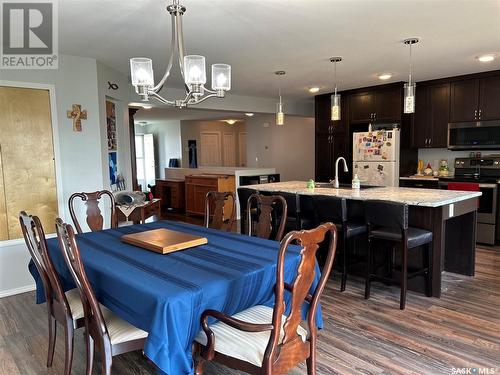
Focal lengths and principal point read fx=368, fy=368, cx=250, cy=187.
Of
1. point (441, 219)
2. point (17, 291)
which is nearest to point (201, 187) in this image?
point (17, 291)

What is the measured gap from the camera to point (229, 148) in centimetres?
1139

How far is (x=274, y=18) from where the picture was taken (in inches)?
111

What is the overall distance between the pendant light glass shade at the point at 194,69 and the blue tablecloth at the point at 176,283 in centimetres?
101

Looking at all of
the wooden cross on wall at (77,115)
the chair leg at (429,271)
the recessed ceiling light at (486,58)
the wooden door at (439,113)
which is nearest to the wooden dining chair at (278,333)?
the chair leg at (429,271)

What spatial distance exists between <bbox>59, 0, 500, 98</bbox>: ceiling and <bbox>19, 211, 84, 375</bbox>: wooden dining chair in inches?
60.1

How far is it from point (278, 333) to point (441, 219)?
7.40 feet

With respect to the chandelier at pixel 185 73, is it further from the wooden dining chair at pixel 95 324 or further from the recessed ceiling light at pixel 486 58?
the recessed ceiling light at pixel 486 58

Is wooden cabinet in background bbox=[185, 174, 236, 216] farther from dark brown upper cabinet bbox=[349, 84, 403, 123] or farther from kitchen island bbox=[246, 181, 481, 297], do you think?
kitchen island bbox=[246, 181, 481, 297]

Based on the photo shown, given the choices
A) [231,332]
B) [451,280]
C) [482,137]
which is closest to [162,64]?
[231,332]

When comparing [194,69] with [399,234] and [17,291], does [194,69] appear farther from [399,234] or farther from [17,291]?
[17,291]

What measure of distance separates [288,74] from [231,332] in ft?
12.8

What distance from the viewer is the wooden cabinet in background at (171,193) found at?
26.7ft

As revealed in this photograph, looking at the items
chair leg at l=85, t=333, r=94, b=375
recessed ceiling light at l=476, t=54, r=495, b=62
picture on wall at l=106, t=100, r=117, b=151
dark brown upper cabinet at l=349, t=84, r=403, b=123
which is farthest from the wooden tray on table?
dark brown upper cabinet at l=349, t=84, r=403, b=123

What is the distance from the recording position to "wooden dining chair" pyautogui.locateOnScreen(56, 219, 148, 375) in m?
1.62
